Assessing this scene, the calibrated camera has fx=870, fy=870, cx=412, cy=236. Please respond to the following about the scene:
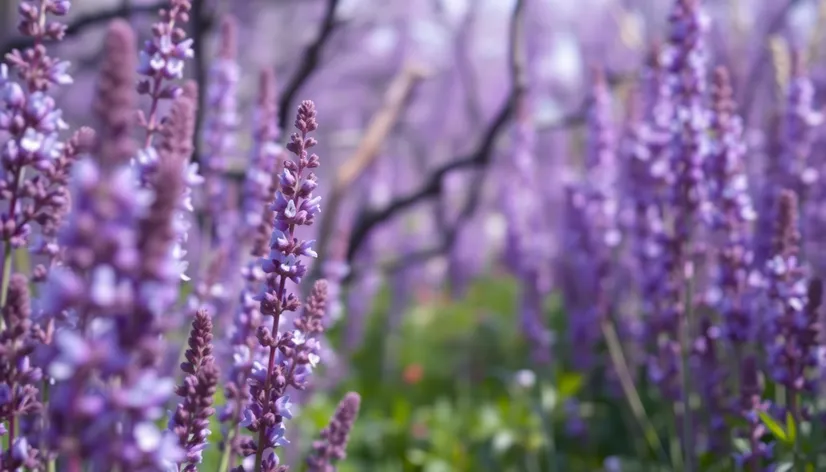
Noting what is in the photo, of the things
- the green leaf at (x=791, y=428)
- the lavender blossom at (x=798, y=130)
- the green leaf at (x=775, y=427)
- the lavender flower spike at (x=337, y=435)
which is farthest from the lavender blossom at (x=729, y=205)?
the lavender flower spike at (x=337, y=435)

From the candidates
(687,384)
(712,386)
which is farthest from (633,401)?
(687,384)

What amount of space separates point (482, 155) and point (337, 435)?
9.77 ft

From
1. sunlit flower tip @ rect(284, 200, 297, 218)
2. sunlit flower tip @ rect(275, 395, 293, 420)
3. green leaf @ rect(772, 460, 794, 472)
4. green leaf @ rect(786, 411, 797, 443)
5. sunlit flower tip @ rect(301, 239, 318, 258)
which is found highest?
sunlit flower tip @ rect(284, 200, 297, 218)

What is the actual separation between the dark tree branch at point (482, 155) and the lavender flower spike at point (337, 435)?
9.02 ft

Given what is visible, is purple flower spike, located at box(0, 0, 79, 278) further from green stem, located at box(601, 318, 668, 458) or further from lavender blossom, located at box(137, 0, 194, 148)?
green stem, located at box(601, 318, 668, 458)

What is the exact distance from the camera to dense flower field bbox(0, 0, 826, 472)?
99 cm

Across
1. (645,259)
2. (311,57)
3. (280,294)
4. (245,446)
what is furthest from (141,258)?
(311,57)

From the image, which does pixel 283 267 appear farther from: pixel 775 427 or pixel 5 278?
pixel 775 427

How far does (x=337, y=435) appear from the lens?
200 centimetres

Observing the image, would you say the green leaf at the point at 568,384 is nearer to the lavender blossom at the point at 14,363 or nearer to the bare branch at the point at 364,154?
the bare branch at the point at 364,154

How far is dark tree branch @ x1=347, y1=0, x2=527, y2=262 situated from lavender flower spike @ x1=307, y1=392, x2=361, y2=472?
2749mm

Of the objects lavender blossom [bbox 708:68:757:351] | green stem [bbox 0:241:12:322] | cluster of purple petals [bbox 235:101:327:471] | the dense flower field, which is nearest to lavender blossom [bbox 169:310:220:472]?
the dense flower field

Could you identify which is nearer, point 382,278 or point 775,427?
point 775,427

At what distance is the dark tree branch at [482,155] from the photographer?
4344 mm
